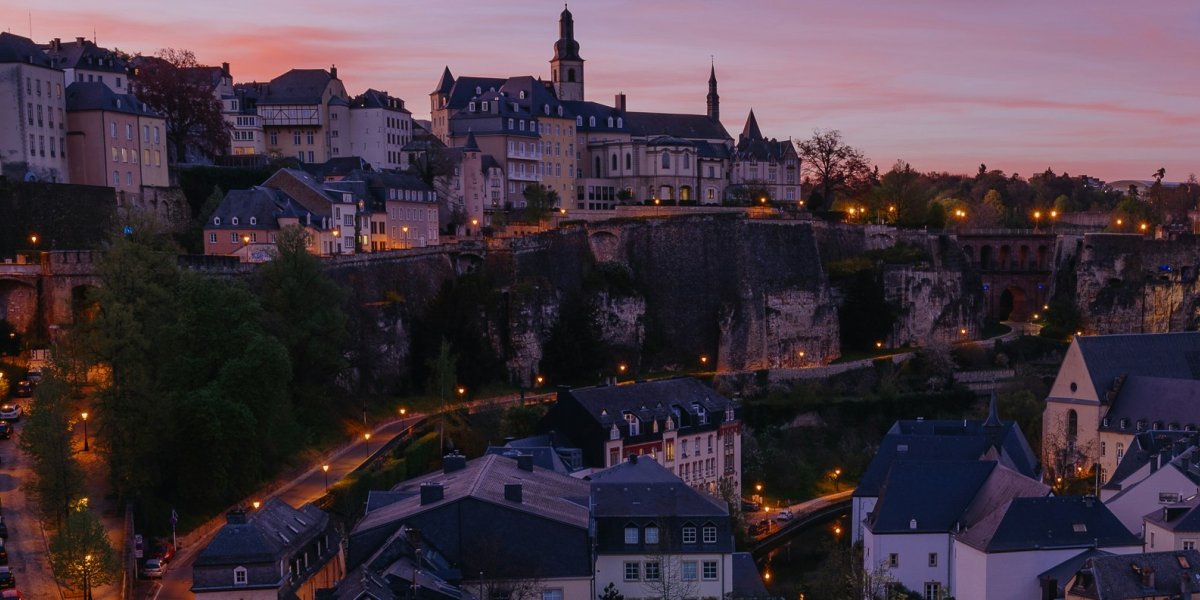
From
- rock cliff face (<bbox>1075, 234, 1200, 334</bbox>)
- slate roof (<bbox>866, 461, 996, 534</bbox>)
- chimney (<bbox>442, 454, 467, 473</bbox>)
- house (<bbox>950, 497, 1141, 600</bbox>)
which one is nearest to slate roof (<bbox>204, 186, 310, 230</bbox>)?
chimney (<bbox>442, 454, 467, 473</bbox>)

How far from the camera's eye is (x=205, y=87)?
2972 inches

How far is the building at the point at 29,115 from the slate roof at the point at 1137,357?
4695 cm

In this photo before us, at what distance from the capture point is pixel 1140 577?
33094 mm

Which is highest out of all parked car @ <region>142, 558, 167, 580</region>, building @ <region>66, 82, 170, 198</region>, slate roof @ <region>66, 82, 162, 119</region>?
slate roof @ <region>66, 82, 162, 119</region>

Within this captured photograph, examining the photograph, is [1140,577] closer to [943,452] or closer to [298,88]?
[943,452]

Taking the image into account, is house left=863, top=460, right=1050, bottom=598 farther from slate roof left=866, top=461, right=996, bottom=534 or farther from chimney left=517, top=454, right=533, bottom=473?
chimney left=517, top=454, right=533, bottom=473

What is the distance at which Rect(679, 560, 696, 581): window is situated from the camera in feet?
111

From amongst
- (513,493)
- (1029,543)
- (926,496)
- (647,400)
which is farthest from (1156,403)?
(513,493)

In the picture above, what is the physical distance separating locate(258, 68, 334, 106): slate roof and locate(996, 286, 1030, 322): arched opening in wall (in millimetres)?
48336

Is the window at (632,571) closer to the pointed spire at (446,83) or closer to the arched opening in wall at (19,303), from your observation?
the arched opening in wall at (19,303)

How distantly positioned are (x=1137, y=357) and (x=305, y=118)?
50823mm

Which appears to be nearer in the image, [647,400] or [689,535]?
[689,535]

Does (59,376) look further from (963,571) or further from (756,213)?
(756,213)

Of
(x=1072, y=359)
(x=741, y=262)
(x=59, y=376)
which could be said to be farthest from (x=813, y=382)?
(x=59, y=376)
